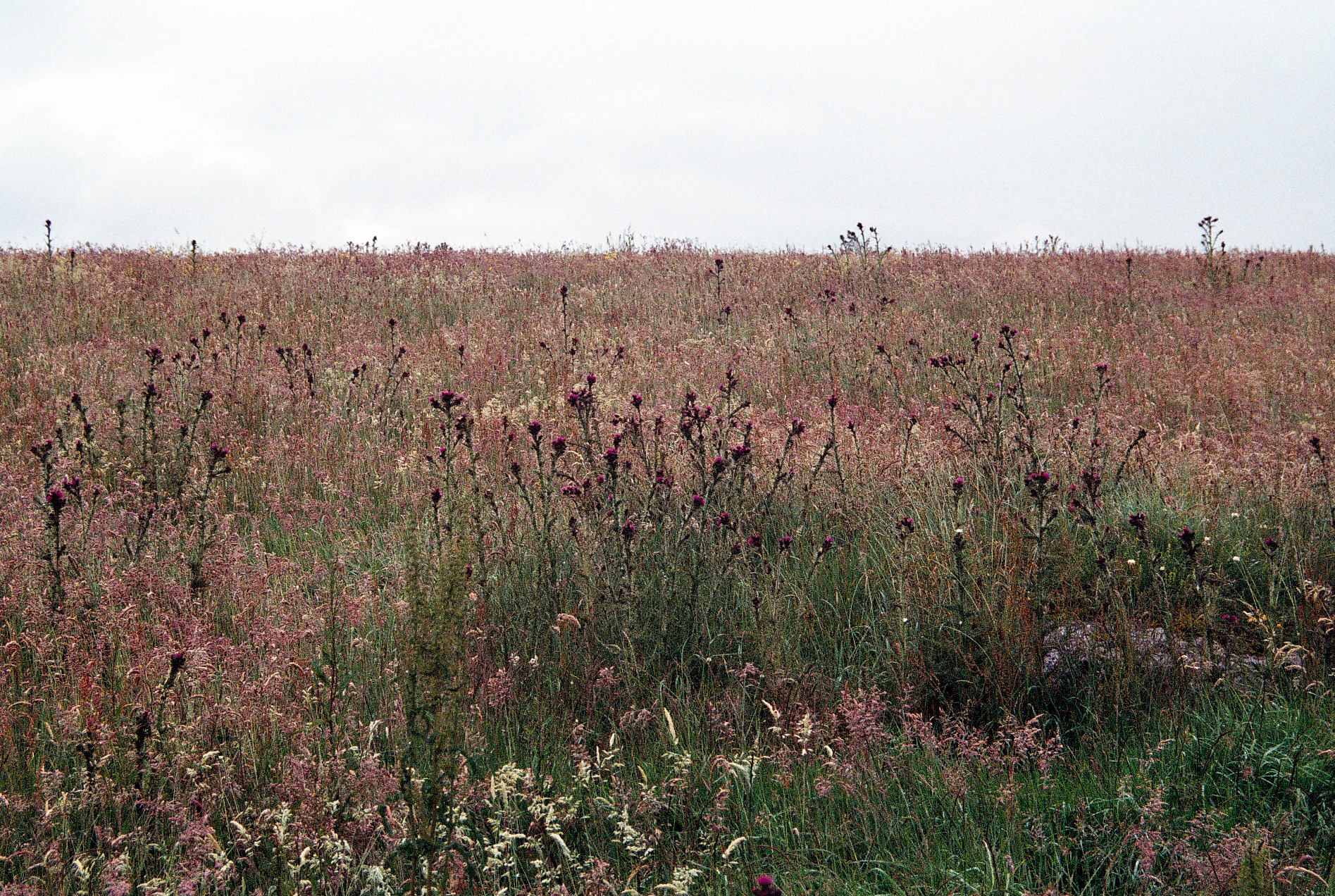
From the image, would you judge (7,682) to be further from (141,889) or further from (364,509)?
(364,509)

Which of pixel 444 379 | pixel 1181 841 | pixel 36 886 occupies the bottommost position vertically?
pixel 36 886

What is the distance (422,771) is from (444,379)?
5.73 metres

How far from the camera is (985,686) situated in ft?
9.98

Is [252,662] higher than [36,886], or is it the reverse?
[252,662]

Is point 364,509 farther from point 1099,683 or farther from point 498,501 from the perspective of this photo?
point 1099,683

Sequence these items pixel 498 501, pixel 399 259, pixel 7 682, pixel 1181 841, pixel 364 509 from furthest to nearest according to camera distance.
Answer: pixel 399 259 < pixel 364 509 < pixel 498 501 < pixel 7 682 < pixel 1181 841

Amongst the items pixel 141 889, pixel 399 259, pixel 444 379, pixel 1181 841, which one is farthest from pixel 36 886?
pixel 399 259

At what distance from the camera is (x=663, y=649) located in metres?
3.22

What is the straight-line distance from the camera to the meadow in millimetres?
2168

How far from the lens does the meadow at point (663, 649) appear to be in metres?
2.17

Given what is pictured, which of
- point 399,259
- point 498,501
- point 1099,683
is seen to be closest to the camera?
point 1099,683

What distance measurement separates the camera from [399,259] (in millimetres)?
13258

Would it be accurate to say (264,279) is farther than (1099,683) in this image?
Yes

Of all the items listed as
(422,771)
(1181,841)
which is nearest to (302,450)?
(422,771)
